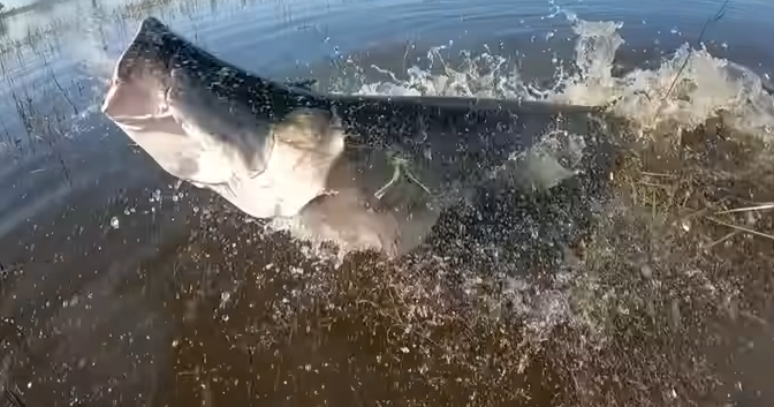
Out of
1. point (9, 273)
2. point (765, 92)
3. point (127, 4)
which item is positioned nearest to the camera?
point (9, 273)

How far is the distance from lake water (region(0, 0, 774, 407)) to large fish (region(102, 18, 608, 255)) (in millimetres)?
361

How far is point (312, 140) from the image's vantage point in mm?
4062

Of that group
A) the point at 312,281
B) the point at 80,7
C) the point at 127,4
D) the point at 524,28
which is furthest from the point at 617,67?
the point at 80,7

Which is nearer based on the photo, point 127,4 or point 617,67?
point 617,67

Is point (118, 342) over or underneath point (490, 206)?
underneath

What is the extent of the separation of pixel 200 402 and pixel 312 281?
3.90ft

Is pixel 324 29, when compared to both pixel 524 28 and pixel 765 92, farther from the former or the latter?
pixel 765 92

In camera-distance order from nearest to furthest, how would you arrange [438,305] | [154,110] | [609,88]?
[154,110], [438,305], [609,88]

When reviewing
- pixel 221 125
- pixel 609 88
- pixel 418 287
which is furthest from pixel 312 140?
pixel 609 88

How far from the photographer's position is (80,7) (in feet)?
33.9

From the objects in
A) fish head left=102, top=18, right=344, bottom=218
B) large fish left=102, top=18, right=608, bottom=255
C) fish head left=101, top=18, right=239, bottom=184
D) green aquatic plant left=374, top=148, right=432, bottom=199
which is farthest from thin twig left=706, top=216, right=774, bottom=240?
fish head left=101, top=18, right=239, bottom=184

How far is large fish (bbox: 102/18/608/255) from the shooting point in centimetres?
375

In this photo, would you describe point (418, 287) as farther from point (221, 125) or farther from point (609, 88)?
point (609, 88)

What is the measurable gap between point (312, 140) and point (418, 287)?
120 centimetres
